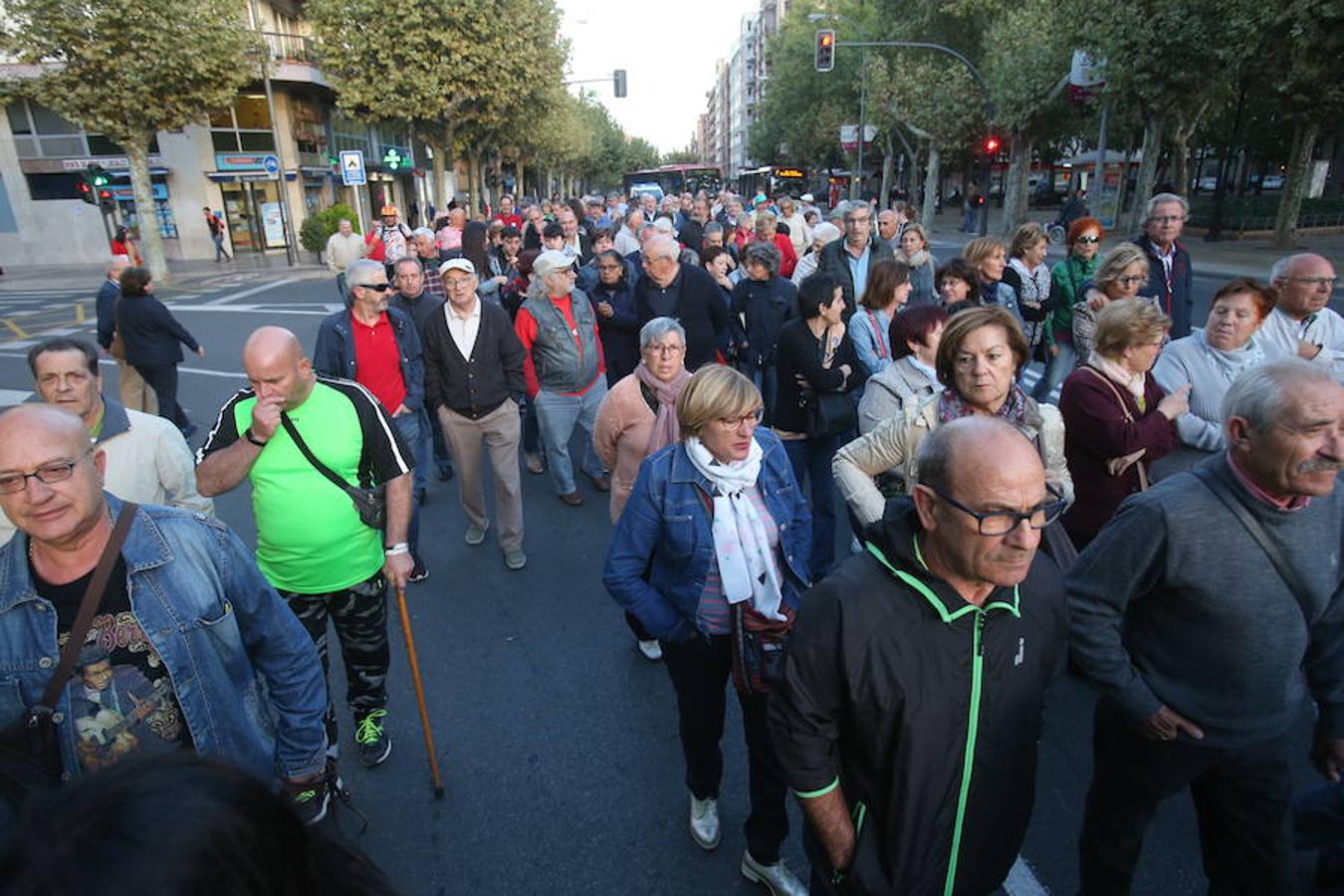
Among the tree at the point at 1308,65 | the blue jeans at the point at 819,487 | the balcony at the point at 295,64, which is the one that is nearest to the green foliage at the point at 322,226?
the balcony at the point at 295,64

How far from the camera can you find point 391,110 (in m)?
25.6

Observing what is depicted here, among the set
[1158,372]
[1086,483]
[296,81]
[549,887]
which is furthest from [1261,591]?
[296,81]

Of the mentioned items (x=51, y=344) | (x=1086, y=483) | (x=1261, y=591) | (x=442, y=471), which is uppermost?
(x=51, y=344)

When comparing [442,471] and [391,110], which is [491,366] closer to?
[442,471]

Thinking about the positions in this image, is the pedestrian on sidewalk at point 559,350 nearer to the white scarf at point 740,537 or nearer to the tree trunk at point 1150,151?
the white scarf at point 740,537

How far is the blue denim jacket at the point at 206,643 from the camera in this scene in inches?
72.1

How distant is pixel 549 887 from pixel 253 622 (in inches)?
58.5

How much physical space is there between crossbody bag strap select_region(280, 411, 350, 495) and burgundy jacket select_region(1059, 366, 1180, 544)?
3.07 meters

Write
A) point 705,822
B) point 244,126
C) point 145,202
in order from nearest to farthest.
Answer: point 705,822 < point 145,202 < point 244,126

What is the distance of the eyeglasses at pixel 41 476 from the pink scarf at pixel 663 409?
93.6 inches

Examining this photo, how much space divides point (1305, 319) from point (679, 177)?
201 feet

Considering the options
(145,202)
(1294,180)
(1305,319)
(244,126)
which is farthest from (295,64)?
(1305,319)

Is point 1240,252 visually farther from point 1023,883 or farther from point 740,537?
point 740,537

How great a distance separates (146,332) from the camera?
792 cm
